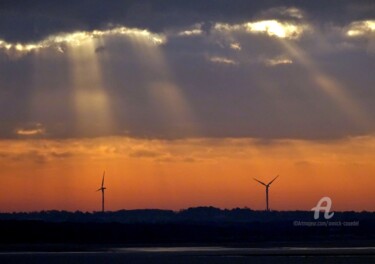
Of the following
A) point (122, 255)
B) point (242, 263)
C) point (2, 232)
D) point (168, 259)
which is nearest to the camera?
point (242, 263)

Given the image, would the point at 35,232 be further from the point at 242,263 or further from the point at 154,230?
the point at 242,263

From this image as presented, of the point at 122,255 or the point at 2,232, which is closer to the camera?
the point at 122,255

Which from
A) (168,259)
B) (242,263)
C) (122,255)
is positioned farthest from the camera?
(122,255)

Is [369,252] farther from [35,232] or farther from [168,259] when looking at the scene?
[35,232]

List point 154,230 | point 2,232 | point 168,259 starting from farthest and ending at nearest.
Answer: point 154,230, point 2,232, point 168,259

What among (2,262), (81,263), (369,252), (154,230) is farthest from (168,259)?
(154,230)

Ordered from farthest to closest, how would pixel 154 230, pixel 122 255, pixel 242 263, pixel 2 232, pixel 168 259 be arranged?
1. pixel 154 230
2. pixel 2 232
3. pixel 122 255
4. pixel 168 259
5. pixel 242 263

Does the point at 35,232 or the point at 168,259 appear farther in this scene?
the point at 35,232

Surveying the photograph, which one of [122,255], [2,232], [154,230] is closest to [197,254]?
[122,255]

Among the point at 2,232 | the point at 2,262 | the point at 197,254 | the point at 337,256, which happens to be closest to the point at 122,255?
the point at 197,254
